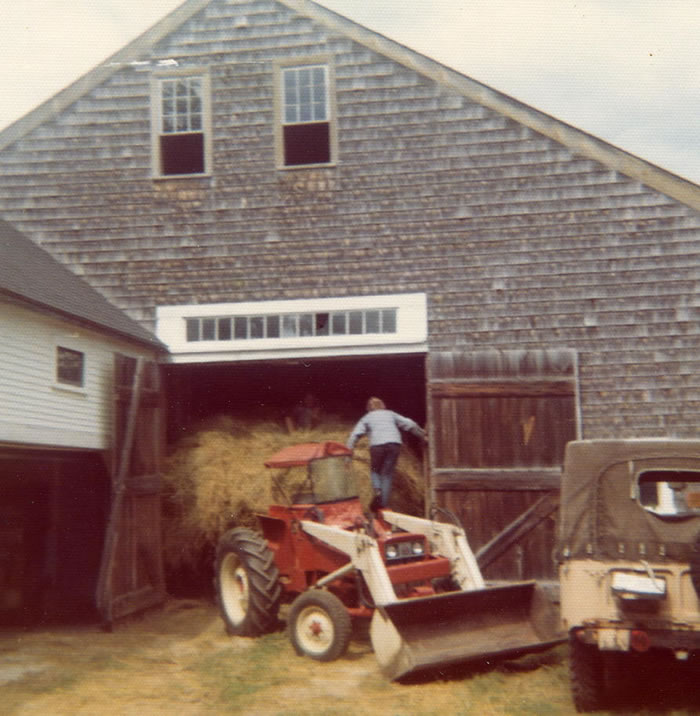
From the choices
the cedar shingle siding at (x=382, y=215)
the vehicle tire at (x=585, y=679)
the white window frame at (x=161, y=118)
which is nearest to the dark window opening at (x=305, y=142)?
the cedar shingle siding at (x=382, y=215)

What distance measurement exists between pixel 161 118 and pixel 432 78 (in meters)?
4.06

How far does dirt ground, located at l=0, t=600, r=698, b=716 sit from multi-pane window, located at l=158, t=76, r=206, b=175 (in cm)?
718

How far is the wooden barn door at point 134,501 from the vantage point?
11812 mm

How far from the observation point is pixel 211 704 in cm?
775

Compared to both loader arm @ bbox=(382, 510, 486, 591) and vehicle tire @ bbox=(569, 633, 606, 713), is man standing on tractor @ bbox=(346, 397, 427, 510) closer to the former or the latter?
loader arm @ bbox=(382, 510, 486, 591)

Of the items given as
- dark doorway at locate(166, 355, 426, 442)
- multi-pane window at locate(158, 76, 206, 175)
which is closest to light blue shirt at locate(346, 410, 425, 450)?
multi-pane window at locate(158, 76, 206, 175)

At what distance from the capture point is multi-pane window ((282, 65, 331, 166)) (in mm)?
13719

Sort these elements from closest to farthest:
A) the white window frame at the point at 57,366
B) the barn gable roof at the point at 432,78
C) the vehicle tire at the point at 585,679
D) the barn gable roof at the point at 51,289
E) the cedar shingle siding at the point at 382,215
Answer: the vehicle tire at the point at 585,679 → the barn gable roof at the point at 51,289 → the white window frame at the point at 57,366 → the cedar shingle siding at the point at 382,215 → the barn gable roof at the point at 432,78

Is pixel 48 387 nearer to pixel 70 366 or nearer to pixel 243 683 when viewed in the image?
pixel 70 366

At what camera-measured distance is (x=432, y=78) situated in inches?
529

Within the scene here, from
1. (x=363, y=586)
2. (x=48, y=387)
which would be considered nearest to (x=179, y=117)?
(x=48, y=387)

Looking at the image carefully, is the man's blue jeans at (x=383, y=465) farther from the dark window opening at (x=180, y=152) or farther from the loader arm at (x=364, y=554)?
the dark window opening at (x=180, y=152)

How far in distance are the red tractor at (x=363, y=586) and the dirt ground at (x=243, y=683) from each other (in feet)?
0.79

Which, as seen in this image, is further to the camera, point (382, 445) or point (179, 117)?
point (179, 117)
